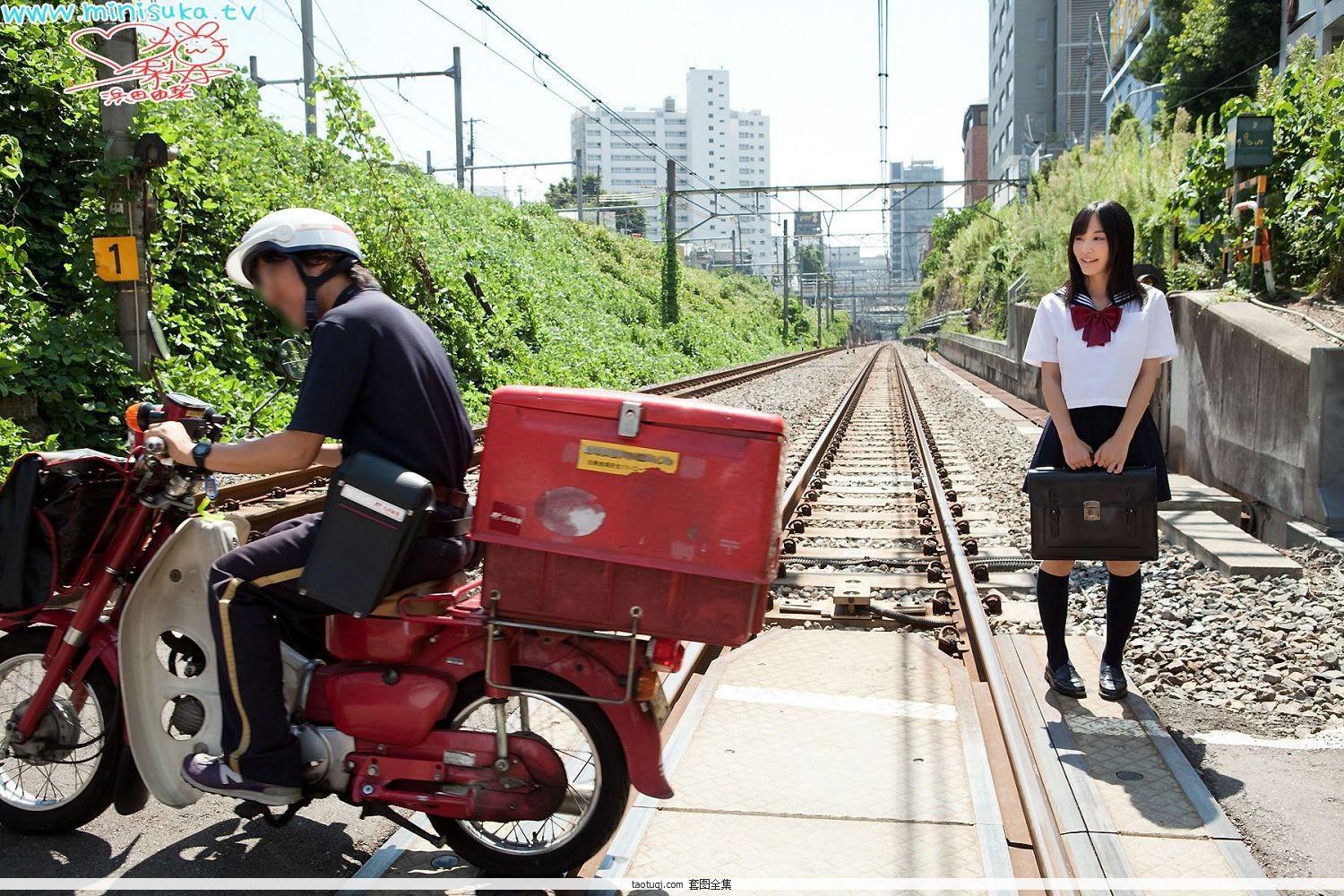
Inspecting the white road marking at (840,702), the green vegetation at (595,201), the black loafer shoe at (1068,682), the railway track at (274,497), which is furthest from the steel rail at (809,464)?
the green vegetation at (595,201)

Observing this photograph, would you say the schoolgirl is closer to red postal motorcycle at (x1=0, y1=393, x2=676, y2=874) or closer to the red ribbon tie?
the red ribbon tie

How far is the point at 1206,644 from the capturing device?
5.38 m

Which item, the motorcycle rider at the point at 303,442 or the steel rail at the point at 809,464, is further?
the steel rail at the point at 809,464

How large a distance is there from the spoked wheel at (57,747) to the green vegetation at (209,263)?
6072 millimetres

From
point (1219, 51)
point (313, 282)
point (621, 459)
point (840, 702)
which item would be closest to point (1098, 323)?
point (840, 702)

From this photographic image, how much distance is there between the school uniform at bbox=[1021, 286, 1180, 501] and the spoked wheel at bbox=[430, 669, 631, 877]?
2064 mm

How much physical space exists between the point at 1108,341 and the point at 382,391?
2756 millimetres

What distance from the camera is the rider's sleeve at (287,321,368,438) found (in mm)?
2967

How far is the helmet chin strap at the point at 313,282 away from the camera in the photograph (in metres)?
3.17

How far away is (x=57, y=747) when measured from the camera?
3.48m

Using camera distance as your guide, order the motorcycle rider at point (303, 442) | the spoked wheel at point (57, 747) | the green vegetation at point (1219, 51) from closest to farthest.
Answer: the motorcycle rider at point (303, 442), the spoked wheel at point (57, 747), the green vegetation at point (1219, 51)

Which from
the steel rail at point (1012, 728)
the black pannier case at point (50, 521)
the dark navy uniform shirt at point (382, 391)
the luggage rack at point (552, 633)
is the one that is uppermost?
the dark navy uniform shirt at point (382, 391)

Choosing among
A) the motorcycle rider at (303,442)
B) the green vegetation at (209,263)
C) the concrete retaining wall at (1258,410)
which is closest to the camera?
the motorcycle rider at (303,442)

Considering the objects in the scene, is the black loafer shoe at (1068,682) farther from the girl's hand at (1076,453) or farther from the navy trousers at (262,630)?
the navy trousers at (262,630)
